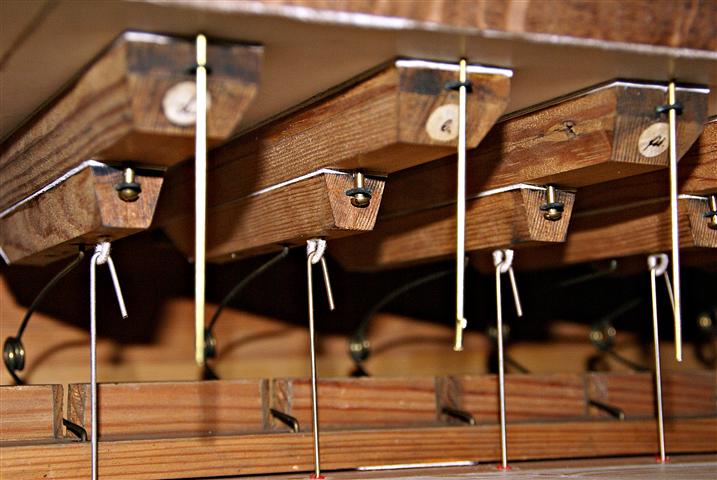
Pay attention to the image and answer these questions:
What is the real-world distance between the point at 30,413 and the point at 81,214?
34 cm

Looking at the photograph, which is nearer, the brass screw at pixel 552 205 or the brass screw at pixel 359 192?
the brass screw at pixel 359 192

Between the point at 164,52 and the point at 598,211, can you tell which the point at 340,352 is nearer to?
the point at 598,211

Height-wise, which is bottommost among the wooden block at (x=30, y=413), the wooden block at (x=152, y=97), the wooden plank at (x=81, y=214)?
the wooden block at (x=30, y=413)

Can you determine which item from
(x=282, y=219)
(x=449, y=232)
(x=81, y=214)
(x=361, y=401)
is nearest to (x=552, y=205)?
(x=449, y=232)

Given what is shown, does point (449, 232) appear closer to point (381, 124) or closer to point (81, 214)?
point (381, 124)

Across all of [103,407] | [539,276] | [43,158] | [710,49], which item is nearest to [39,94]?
[43,158]

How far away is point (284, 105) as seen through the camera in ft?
4.34

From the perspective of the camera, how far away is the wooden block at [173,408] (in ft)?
4.91

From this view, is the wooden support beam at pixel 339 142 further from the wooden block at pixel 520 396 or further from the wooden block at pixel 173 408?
the wooden block at pixel 520 396

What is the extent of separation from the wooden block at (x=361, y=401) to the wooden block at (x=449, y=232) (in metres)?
0.21

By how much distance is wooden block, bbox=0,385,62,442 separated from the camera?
4.69 feet

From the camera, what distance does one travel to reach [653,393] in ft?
6.35

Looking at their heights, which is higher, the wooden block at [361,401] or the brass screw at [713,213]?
the brass screw at [713,213]

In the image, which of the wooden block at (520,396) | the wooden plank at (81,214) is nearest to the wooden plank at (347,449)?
the wooden block at (520,396)
